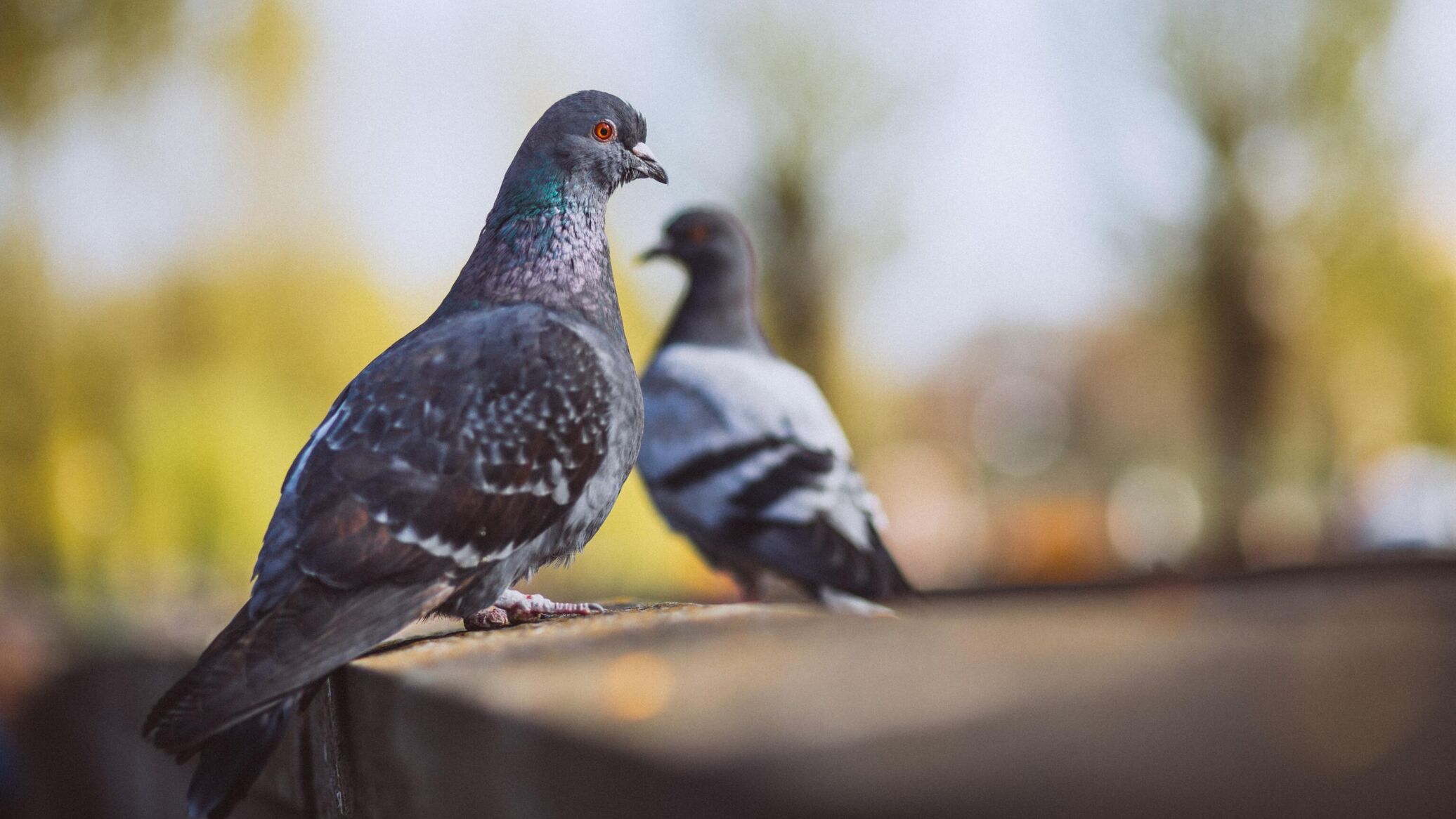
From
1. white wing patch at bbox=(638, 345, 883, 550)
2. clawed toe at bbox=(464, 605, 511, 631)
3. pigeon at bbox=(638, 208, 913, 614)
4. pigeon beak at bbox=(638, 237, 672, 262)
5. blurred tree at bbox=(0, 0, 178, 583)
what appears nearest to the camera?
clawed toe at bbox=(464, 605, 511, 631)

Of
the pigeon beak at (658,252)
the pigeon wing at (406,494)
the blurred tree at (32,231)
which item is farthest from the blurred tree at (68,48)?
the pigeon wing at (406,494)

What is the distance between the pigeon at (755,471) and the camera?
379cm

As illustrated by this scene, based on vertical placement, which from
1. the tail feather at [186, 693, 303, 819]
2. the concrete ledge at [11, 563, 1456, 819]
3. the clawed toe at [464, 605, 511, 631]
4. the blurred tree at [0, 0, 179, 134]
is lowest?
the tail feather at [186, 693, 303, 819]

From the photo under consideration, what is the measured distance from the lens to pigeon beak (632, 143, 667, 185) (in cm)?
264

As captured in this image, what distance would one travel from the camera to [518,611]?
257 cm

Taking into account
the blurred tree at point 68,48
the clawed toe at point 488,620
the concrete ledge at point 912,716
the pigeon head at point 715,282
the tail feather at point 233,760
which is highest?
the blurred tree at point 68,48

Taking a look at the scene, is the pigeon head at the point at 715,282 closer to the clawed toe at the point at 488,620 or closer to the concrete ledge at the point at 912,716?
the clawed toe at the point at 488,620

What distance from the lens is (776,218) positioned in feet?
38.2

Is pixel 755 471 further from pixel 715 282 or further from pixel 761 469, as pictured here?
pixel 715 282

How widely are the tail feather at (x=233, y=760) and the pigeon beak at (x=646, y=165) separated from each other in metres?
1.44

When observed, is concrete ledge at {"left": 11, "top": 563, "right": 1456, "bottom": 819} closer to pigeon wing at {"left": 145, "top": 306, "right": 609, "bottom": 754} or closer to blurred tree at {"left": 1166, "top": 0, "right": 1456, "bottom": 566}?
pigeon wing at {"left": 145, "top": 306, "right": 609, "bottom": 754}

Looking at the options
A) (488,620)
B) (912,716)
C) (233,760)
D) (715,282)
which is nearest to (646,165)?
(488,620)

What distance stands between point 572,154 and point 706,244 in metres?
2.14

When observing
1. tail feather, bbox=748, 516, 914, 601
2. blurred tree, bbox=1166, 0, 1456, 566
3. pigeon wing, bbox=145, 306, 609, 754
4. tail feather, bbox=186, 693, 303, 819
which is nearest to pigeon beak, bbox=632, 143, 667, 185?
pigeon wing, bbox=145, 306, 609, 754
